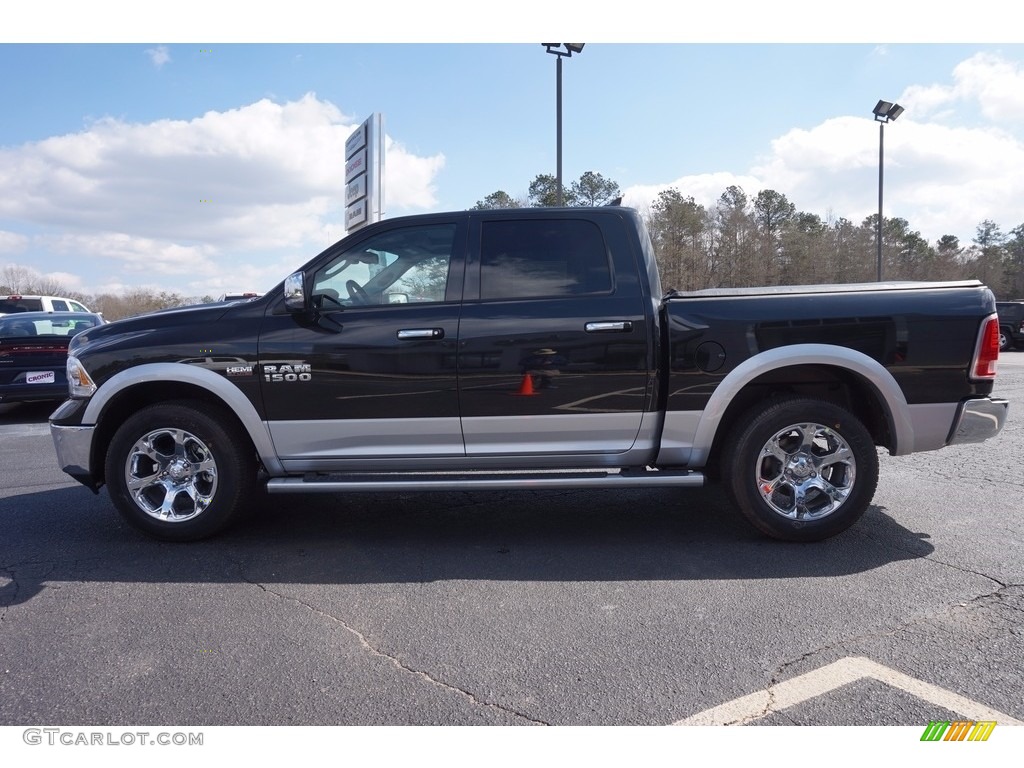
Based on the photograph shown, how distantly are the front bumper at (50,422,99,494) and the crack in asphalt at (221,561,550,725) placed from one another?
1.40 metres

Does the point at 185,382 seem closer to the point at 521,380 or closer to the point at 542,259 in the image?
the point at 521,380

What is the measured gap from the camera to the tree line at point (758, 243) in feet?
115

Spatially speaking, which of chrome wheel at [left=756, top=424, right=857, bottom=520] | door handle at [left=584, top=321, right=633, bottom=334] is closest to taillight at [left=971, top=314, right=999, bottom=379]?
chrome wheel at [left=756, top=424, right=857, bottom=520]

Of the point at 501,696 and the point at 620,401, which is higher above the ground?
the point at 620,401

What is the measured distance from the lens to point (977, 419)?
4.17 m

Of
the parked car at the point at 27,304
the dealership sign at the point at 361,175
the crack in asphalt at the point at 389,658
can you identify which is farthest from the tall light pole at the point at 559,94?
the parked car at the point at 27,304

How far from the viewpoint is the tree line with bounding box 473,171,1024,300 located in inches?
1377

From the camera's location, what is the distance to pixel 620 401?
14.0 feet

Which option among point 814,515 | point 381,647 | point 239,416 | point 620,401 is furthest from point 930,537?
point 239,416

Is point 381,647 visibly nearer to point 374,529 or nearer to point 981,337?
point 374,529

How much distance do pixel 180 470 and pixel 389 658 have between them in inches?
86.9

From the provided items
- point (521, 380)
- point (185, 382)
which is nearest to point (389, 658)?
point (521, 380)

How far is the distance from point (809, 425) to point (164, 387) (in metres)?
3.98

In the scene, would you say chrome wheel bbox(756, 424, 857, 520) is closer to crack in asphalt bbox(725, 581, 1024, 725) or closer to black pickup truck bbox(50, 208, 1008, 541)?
black pickup truck bbox(50, 208, 1008, 541)
